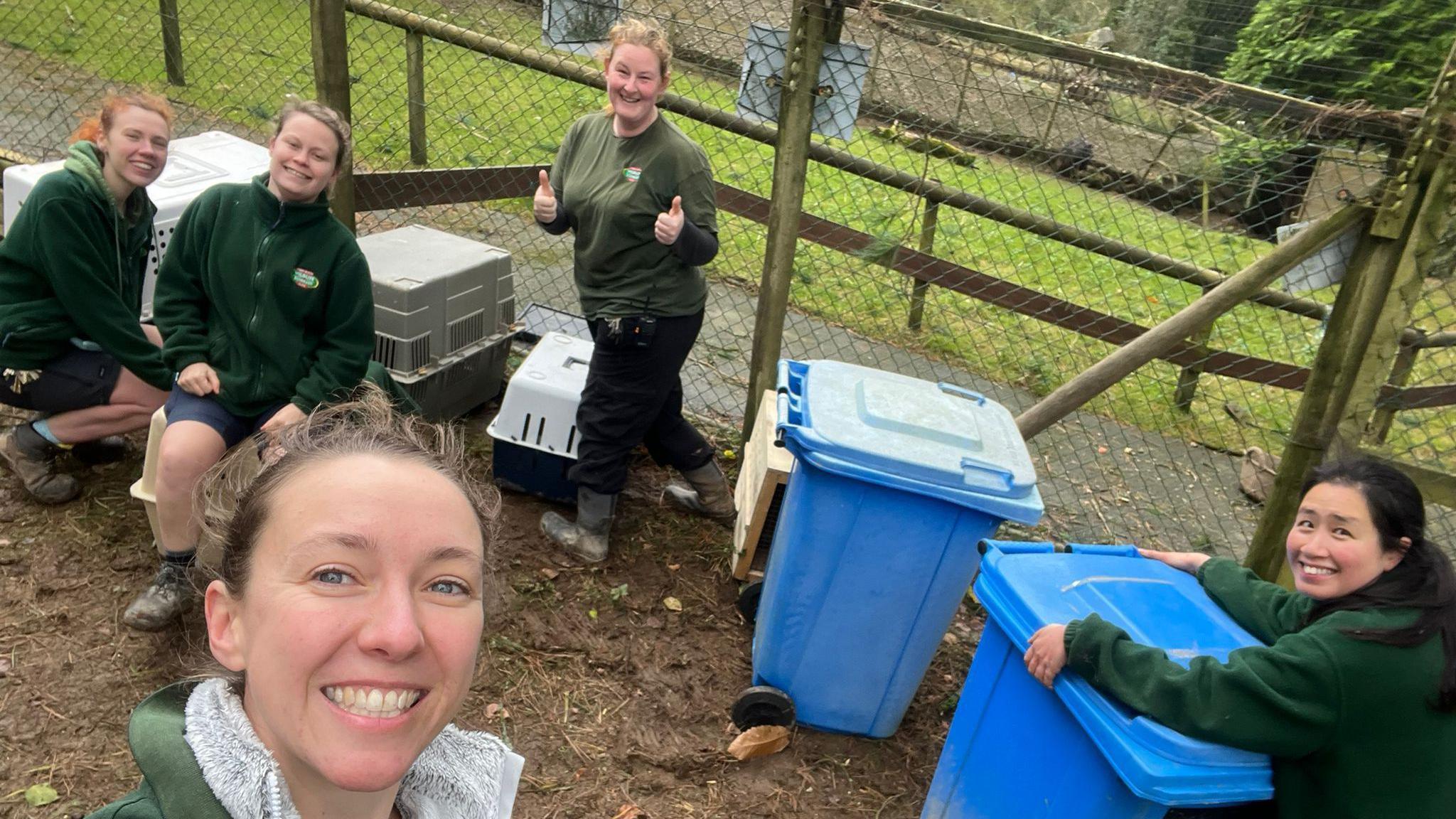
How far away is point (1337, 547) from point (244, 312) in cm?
322

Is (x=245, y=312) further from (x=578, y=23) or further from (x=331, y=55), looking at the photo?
(x=578, y=23)

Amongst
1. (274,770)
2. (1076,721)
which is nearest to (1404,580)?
(1076,721)

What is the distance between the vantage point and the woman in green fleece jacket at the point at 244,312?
122 inches

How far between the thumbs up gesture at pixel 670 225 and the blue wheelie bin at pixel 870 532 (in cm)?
62

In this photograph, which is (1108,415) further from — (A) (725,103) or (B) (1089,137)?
(A) (725,103)

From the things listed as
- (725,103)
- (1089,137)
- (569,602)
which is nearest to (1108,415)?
(1089,137)

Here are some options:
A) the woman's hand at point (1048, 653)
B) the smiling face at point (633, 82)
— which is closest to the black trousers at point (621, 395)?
the smiling face at point (633, 82)

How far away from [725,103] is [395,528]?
331cm

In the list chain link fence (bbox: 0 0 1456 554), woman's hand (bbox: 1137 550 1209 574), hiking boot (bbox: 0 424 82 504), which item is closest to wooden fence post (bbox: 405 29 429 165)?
chain link fence (bbox: 0 0 1456 554)

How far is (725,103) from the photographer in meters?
4.10

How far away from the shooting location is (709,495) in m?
4.12

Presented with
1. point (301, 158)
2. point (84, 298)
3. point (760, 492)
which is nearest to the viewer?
point (301, 158)

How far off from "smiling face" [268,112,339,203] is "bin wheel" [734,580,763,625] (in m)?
2.06

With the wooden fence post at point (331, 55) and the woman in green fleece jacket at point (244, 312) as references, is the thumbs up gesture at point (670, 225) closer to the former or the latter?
the woman in green fleece jacket at point (244, 312)
